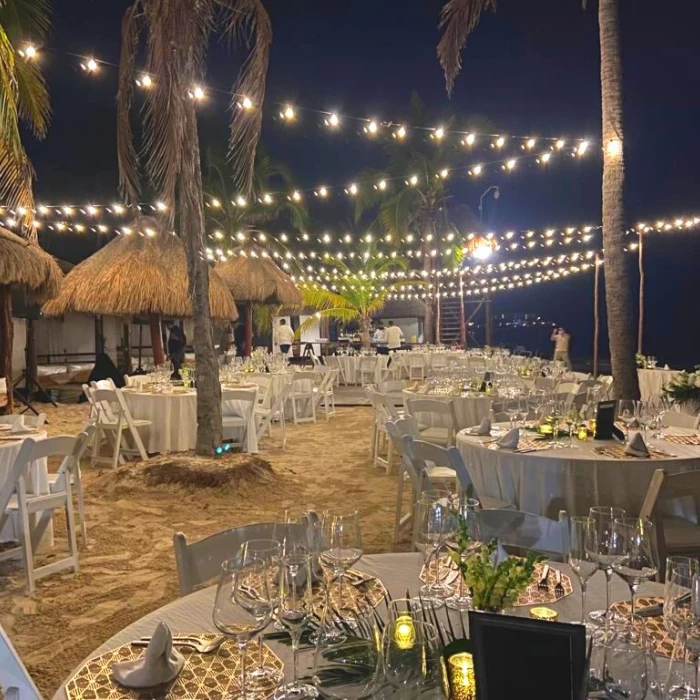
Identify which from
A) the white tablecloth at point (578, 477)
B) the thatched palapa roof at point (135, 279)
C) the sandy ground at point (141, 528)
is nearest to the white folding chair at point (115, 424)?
the sandy ground at point (141, 528)

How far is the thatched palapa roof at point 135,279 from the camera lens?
9320 millimetres

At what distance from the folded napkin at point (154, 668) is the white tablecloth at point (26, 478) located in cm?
344

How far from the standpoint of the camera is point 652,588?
168cm

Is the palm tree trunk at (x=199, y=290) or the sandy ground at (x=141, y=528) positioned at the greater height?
the palm tree trunk at (x=199, y=290)

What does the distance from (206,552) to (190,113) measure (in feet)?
16.7

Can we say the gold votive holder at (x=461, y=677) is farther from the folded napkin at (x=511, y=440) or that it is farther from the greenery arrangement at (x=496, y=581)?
the folded napkin at (x=511, y=440)

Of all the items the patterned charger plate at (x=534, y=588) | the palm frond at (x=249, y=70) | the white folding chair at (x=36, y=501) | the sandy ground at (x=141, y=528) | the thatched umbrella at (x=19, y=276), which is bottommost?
the sandy ground at (x=141, y=528)

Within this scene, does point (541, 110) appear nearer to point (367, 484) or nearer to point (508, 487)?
point (367, 484)

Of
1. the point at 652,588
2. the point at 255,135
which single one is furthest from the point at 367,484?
the point at 652,588

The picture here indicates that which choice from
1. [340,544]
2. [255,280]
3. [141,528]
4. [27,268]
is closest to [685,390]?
[141,528]

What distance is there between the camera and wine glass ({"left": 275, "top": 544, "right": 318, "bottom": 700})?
118 cm

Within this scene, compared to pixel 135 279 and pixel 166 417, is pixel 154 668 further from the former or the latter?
pixel 135 279

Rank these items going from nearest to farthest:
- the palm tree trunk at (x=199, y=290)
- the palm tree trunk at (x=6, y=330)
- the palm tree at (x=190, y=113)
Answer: the palm tree at (x=190, y=113), the palm tree trunk at (x=199, y=290), the palm tree trunk at (x=6, y=330)

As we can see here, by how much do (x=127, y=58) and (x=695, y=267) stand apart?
84.4 ft
